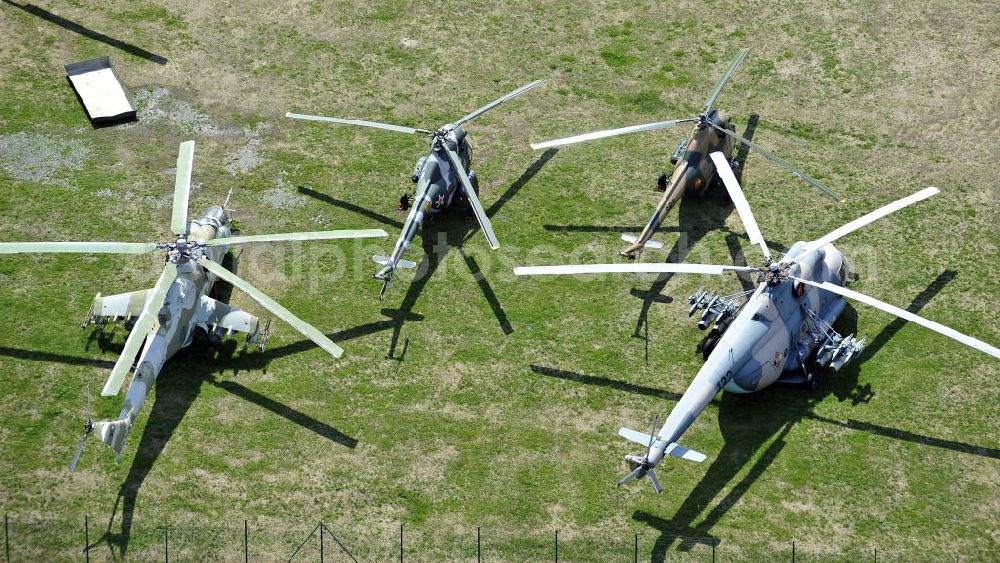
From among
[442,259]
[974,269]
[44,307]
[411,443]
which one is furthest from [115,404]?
[974,269]

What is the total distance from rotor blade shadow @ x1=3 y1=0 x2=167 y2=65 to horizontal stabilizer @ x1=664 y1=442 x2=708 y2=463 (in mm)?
33737

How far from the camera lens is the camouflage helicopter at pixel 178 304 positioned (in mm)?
34469

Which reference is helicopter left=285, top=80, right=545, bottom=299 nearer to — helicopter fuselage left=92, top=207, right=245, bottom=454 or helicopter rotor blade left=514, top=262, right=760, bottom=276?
helicopter rotor blade left=514, top=262, right=760, bottom=276

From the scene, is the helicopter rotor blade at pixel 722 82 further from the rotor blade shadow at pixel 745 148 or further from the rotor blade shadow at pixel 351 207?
the rotor blade shadow at pixel 351 207

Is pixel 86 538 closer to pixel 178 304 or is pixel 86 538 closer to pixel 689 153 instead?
pixel 178 304

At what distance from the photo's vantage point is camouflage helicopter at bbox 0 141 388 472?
113 feet

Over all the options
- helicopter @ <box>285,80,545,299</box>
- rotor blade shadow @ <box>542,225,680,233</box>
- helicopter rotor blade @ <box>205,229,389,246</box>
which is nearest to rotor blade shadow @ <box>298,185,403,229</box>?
helicopter @ <box>285,80,545,299</box>

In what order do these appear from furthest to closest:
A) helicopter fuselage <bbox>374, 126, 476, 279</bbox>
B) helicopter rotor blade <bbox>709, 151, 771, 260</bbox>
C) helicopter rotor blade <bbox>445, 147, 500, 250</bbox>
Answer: helicopter fuselage <bbox>374, 126, 476, 279</bbox>, helicopter rotor blade <bbox>445, 147, 500, 250</bbox>, helicopter rotor blade <bbox>709, 151, 771, 260</bbox>

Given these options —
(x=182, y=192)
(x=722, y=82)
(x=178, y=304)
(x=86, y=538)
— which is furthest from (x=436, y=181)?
(x=86, y=538)

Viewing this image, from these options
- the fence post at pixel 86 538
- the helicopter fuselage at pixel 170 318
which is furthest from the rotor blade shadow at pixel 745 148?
the fence post at pixel 86 538

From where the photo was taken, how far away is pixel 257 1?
5572 centimetres

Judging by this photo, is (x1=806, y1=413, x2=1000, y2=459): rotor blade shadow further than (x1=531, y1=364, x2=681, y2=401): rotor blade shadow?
No

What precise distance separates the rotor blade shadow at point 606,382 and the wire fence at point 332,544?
19.7 feet

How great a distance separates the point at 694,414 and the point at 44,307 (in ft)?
83.2
